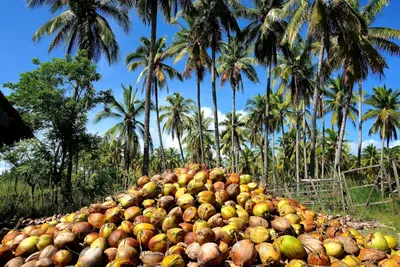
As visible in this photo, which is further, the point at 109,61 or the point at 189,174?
the point at 109,61

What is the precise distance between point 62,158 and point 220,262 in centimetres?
1310

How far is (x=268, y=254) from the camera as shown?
1.88m

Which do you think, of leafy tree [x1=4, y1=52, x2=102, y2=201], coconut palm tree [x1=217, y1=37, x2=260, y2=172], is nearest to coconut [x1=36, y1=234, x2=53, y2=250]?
leafy tree [x1=4, y1=52, x2=102, y2=201]

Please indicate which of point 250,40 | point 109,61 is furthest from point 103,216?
point 250,40

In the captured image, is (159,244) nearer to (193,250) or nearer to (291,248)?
(193,250)

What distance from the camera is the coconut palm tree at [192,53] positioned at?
21805mm

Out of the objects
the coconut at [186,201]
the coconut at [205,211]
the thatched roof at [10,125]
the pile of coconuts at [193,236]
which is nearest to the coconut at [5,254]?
the pile of coconuts at [193,236]

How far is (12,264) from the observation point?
6.61 ft

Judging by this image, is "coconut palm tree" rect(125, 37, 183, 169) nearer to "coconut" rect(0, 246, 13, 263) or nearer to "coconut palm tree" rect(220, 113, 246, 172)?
"coconut palm tree" rect(220, 113, 246, 172)

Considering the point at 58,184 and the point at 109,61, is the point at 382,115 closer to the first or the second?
the point at 109,61

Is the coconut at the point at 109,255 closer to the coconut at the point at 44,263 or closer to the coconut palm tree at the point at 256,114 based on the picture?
the coconut at the point at 44,263

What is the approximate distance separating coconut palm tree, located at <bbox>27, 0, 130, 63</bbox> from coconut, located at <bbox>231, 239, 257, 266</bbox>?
17.3 m

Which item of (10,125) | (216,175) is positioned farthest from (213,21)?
(216,175)

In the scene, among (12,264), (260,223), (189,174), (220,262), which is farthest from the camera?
(189,174)
